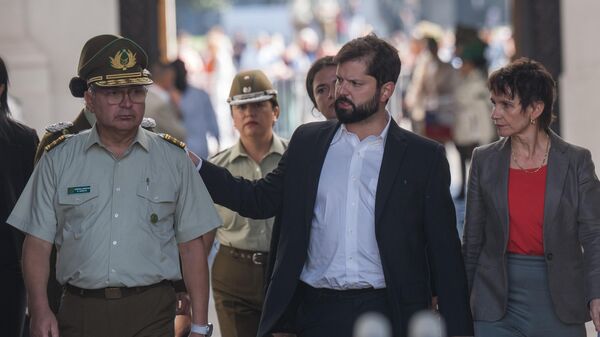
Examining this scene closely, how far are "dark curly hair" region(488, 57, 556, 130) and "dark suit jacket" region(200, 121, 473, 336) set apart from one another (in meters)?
0.59

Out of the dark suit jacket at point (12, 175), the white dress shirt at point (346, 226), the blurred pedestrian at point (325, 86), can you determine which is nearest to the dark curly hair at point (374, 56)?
the white dress shirt at point (346, 226)

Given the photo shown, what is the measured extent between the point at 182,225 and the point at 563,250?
186 centimetres

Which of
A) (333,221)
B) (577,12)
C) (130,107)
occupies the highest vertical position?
(577,12)

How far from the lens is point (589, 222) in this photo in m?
6.21

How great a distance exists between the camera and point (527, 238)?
20.4 ft

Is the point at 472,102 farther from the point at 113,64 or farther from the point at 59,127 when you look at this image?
the point at 113,64

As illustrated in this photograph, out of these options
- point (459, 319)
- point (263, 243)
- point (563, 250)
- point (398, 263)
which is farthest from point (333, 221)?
point (263, 243)

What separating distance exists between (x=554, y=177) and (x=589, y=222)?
27cm

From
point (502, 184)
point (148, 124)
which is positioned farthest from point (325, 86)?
point (502, 184)

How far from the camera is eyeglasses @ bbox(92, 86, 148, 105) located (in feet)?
18.5

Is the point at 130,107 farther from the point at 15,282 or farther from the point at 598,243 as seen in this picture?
the point at 598,243

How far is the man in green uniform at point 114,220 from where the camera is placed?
5527mm

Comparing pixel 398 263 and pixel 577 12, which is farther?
pixel 577 12

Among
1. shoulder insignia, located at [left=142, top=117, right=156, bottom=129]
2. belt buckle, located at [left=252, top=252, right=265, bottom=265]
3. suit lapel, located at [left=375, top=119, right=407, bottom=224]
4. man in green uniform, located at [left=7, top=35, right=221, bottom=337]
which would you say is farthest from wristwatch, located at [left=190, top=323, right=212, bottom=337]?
belt buckle, located at [left=252, top=252, right=265, bottom=265]
